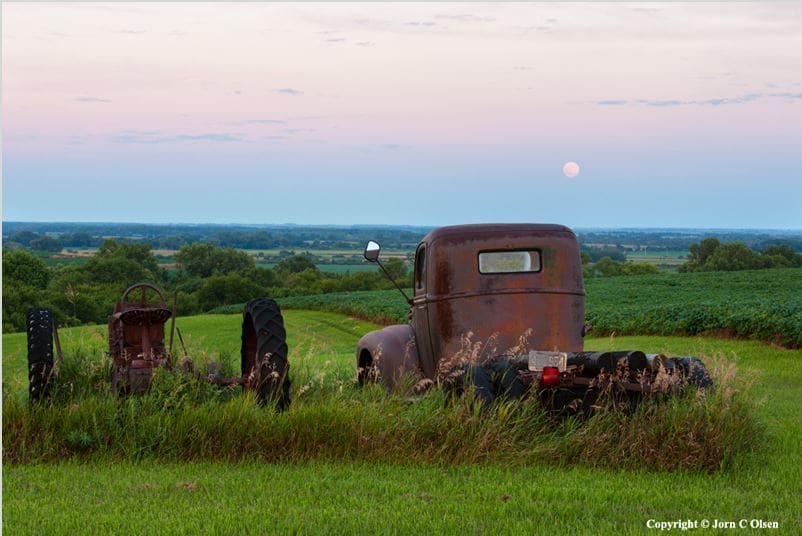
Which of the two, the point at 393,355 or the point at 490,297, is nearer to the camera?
the point at 490,297

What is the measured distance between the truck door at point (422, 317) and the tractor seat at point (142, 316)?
315cm

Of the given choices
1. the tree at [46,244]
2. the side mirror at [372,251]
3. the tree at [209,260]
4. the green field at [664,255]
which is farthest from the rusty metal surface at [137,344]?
the tree at [46,244]

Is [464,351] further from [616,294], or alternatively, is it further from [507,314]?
[616,294]

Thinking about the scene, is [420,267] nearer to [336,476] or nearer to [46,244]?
[336,476]

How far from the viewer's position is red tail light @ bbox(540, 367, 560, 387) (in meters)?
9.73

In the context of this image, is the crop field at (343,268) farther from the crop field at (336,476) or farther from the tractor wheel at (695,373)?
the crop field at (336,476)

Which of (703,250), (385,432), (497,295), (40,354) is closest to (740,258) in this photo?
(703,250)

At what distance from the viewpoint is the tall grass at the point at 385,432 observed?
924 cm

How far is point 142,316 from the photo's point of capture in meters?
10.8

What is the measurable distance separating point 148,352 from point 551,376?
4281 millimetres

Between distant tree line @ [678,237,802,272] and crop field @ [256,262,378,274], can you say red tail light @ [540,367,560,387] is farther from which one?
distant tree line @ [678,237,802,272]

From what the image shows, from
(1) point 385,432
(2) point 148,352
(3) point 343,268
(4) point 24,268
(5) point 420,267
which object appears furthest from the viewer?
(3) point 343,268

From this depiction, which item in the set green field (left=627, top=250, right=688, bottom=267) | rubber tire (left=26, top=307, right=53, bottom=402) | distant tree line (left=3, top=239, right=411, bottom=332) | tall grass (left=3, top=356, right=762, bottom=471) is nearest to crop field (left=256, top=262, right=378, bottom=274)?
distant tree line (left=3, top=239, right=411, bottom=332)

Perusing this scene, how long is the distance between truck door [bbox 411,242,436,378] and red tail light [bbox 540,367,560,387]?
2.48 m
